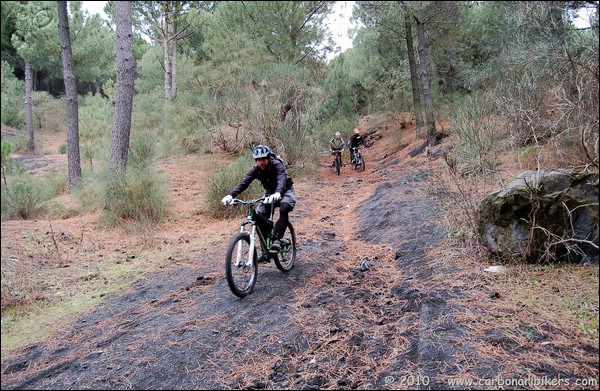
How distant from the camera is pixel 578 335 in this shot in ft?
10.5

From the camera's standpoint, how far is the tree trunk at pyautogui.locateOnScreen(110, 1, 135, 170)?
8859mm

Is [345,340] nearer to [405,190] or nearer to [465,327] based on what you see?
[465,327]

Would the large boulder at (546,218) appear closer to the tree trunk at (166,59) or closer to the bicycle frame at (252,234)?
the bicycle frame at (252,234)

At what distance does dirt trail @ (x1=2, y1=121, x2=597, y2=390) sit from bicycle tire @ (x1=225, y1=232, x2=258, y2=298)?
0.15 m

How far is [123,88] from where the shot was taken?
9219 mm

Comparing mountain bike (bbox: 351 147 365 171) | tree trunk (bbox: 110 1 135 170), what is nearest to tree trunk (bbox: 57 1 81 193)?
tree trunk (bbox: 110 1 135 170)

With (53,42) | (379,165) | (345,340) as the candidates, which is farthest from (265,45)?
(345,340)

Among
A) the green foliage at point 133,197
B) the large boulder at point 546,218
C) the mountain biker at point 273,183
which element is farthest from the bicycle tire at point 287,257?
the green foliage at point 133,197

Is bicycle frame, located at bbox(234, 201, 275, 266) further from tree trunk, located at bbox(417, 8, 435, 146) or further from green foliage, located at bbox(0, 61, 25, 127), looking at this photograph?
tree trunk, located at bbox(417, 8, 435, 146)

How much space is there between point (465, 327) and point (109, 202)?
7123 millimetres

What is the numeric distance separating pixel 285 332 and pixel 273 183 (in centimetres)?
231

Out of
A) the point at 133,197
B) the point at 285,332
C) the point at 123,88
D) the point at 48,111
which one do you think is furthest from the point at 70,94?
the point at 48,111

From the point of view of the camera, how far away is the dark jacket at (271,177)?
5.21 metres

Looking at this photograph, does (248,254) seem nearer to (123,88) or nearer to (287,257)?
(287,257)
